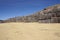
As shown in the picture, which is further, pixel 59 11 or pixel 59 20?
pixel 59 11

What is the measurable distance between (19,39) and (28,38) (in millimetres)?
668

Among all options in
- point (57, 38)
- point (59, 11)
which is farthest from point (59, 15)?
point (57, 38)

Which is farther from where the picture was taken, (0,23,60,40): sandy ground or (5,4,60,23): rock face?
(5,4,60,23): rock face

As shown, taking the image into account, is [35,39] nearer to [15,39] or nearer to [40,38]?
[40,38]

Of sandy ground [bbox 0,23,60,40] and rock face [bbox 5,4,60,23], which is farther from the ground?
rock face [bbox 5,4,60,23]

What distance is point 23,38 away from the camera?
819cm

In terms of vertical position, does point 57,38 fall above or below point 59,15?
below

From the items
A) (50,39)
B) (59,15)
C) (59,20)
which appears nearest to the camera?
(50,39)

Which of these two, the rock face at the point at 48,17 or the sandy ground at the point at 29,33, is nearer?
the sandy ground at the point at 29,33

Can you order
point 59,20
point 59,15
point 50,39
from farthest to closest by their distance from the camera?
1. point 59,15
2. point 59,20
3. point 50,39

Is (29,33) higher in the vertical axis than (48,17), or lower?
lower

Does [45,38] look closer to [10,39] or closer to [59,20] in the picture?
[10,39]

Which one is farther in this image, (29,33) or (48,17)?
(48,17)

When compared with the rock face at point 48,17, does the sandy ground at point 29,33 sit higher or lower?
lower
